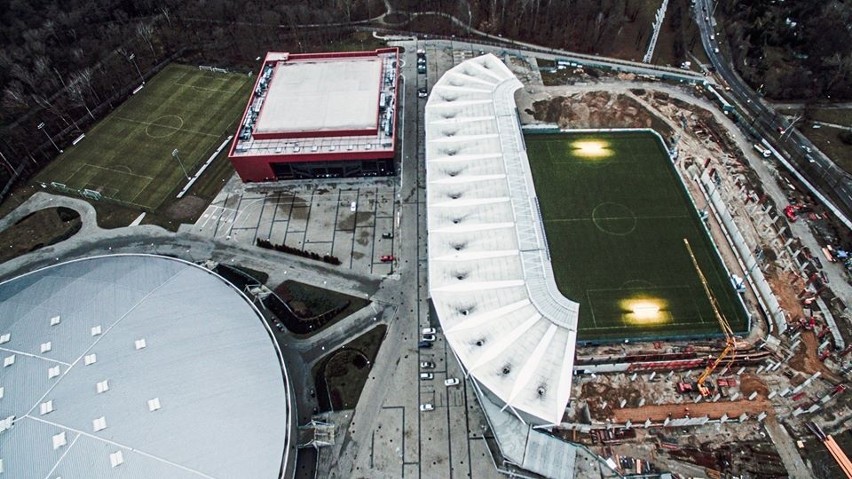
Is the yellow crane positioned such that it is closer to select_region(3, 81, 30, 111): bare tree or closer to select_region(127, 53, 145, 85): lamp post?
select_region(127, 53, 145, 85): lamp post

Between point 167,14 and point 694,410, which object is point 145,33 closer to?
point 167,14

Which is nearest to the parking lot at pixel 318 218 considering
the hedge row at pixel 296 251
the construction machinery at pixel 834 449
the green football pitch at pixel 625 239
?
the hedge row at pixel 296 251

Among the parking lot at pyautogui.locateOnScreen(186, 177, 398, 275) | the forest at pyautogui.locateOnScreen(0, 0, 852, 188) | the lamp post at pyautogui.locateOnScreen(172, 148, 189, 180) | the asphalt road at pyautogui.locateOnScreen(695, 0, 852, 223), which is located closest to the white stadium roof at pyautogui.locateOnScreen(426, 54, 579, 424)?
the parking lot at pyautogui.locateOnScreen(186, 177, 398, 275)

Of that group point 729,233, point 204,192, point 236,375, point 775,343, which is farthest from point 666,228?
point 204,192

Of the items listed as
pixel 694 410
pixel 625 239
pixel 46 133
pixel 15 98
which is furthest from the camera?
pixel 15 98

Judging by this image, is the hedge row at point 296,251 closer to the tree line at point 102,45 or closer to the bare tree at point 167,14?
the tree line at point 102,45

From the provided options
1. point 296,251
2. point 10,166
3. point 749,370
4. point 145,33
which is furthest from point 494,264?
point 145,33

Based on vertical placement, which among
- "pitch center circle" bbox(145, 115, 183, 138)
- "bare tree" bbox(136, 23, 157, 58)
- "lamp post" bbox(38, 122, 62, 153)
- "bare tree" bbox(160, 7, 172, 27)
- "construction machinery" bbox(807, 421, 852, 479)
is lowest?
"construction machinery" bbox(807, 421, 852, 479)
